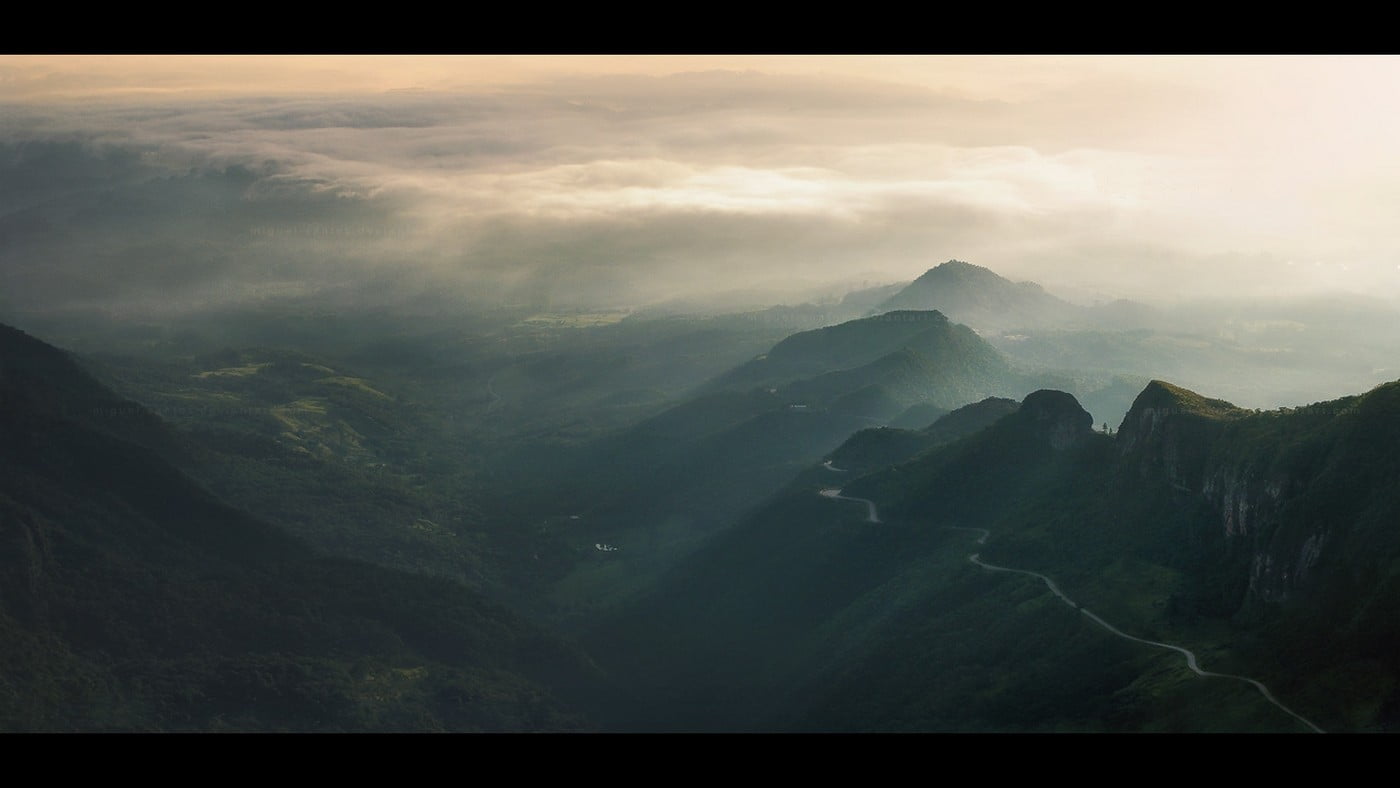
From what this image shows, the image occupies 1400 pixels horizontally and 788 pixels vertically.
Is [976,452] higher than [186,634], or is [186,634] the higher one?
[976,452]

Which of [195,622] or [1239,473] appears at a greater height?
[1239,473]

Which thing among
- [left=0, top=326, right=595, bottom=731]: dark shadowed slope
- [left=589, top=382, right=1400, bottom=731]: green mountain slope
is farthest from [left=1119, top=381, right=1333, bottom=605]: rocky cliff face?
[left=0, top=326, right=595, bottom=731]: dark shadowed slope

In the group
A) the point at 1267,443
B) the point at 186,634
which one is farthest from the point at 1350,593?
the point at 186,634

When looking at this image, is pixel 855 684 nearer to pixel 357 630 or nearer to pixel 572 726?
pixel 572 726

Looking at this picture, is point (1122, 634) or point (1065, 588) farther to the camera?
point (1065, 588)

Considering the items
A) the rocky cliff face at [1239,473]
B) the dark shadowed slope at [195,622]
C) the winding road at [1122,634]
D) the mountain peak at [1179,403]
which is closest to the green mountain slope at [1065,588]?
the rocky cliff face at [1239,473]

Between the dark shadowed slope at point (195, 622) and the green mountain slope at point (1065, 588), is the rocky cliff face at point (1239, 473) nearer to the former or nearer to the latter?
the green mountain slope at point (1065, 588)

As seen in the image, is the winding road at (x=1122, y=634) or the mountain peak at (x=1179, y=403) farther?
the mountain peak at (x=1179, y=403)

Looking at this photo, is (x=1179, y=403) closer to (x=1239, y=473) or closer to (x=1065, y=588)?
(x=1239, y=473)

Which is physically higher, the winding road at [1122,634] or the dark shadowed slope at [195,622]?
the winding road at [1122,634]

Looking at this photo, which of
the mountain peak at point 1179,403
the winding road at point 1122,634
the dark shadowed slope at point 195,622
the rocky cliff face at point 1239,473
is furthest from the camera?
the mountain peak at point 1179,403

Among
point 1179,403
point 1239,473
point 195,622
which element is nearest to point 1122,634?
point 1239,473
